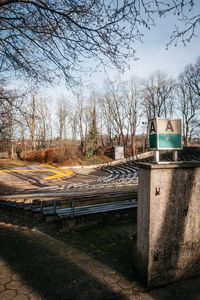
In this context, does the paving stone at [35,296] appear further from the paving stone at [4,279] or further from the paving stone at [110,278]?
the paving stone at [110,278]

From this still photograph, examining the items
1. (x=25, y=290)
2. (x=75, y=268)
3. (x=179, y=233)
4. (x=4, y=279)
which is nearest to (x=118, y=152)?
(x=75, y=268)

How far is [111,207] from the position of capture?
14.9ft

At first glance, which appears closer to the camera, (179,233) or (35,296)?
(35,296)

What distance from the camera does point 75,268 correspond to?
2598mm

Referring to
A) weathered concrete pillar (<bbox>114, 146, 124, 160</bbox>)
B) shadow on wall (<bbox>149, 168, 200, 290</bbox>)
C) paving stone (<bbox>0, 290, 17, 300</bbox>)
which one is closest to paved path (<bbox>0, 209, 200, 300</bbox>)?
paving stone (<bbox>0, 290, 17, 300</bbox>)

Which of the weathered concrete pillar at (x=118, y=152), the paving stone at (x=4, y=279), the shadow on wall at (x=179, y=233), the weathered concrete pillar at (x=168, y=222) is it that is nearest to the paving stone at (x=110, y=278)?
the weathered concrete pillar at (x=168, y=222)

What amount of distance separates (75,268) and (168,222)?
5.46 feet

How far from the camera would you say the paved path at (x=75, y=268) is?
2.08 meters

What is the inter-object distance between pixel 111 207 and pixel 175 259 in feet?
7.84

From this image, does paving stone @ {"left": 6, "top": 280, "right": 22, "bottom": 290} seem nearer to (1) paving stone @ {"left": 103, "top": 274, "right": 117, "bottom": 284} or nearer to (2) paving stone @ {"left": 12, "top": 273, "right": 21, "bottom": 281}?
(2) paving stone @ {"left": 12, "top": 273, "right": 21, "bottom": 281}

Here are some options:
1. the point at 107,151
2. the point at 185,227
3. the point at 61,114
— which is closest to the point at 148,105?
the point at 107,151

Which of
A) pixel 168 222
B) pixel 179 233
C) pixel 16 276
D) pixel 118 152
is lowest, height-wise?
pixel 16 276

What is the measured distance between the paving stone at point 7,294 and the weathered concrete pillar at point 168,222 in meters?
1.71

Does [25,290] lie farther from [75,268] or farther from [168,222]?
[168,222]
